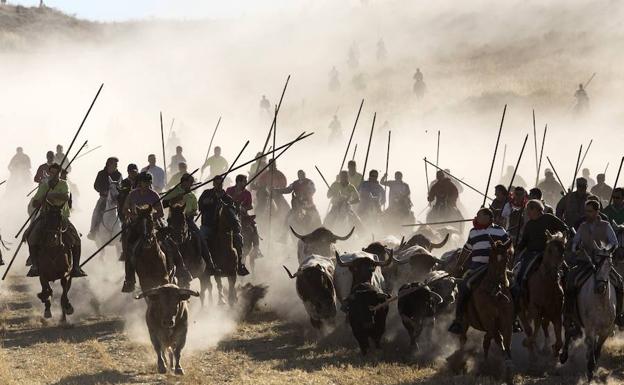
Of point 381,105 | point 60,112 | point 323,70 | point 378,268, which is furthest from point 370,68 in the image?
point 378,268

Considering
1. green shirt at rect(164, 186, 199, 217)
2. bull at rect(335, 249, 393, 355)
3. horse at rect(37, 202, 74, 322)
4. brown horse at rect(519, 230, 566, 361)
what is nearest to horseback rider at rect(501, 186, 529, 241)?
bull at rect(335, 249, 393, 355)

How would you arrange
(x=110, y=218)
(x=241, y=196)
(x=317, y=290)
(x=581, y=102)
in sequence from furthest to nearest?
(x=581, y=102)
(x=110, y=218)
(x=241, y=196)
(x=317, y=290)

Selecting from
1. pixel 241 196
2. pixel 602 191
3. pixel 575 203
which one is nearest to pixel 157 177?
pixel 241 196

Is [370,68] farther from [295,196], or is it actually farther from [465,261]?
[465,261]

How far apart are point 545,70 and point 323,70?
19845 mm

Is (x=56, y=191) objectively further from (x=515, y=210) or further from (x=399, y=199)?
(x=399, y=199)

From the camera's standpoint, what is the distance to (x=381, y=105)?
74.2 meters

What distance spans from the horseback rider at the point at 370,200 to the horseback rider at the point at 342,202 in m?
0.75

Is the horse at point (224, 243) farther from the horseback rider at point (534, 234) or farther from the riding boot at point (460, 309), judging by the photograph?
the horseback rider at point (534, 234)

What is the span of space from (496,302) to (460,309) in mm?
846

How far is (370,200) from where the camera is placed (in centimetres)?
2844

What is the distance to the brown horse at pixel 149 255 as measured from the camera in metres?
17.0

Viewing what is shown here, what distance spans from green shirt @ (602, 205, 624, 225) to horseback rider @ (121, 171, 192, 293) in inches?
298

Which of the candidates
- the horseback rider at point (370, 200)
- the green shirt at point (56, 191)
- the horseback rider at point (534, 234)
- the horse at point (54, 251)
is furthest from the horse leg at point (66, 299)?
the horseback rider at point (370, 200)
